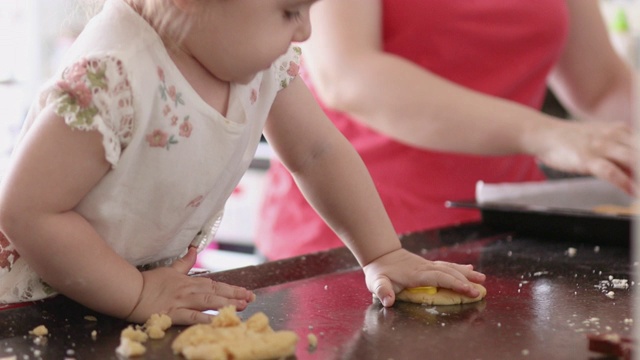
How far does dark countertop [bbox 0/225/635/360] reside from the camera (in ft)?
2.13

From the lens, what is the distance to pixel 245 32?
74 cm

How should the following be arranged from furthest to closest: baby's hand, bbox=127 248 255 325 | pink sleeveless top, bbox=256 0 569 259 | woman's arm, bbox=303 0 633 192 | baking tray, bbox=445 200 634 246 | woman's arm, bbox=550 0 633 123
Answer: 1. woman's arm, bbox=550 0 633 123
2. pink sleeveless top, bbox=256 0 569 259
3. woman's arm, bbox=303 0 633 192
4. baking tray, bbox=445 200 634 246
5. baby's hand, bbox=127 248 255 325

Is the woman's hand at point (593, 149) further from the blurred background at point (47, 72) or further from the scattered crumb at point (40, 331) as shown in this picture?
the blurred background at point (47, 72)

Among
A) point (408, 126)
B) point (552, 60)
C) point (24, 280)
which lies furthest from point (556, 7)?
point (24, 280)

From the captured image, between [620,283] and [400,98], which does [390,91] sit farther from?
[620,283]

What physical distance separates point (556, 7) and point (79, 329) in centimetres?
108

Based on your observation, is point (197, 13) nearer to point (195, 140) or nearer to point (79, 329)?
point (195, 140)

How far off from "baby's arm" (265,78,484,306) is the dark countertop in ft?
0.16

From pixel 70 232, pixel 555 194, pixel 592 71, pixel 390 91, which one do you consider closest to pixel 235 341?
pixel 70 232

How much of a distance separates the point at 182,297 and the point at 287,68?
28cm

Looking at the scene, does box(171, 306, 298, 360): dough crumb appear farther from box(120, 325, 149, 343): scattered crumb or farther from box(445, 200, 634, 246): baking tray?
box(445, 200, 634, 246): baking tray

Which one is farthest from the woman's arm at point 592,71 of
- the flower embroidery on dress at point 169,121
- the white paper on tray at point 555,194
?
the flower embroidery on dress at point 169,121

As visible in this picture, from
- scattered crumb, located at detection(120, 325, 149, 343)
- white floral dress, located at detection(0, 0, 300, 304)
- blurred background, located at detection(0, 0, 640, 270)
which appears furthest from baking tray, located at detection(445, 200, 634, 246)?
blurred background, located at detection(0, 0, 640, 270)

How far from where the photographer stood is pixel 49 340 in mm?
685
